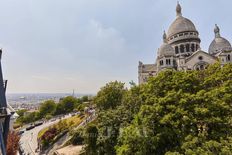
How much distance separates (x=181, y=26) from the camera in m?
60.0

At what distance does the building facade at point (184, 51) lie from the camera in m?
48.4

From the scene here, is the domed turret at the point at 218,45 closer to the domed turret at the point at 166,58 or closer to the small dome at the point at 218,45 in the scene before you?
the small dome at the point at 218,45

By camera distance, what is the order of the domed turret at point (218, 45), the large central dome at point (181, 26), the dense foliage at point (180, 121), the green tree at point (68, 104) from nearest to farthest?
1. the dense foliage at point (180, 121)
2. the domed turret at point (218, 45)
3. the large central dome at point (181, 26)
4. the green tree at point (68, 104)

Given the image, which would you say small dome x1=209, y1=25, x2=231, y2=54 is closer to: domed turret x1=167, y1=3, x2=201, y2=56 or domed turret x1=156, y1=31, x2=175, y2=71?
domed turret x1=167, y1=3, x2=201, y2=56

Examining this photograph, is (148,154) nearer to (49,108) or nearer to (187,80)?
(187,80)

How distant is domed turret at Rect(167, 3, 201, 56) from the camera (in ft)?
190

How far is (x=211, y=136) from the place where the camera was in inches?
468

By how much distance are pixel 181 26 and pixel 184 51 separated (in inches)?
312

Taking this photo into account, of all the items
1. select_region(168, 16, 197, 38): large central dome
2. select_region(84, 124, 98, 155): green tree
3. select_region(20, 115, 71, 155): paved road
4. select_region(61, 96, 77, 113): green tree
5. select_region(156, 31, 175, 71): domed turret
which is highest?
select_region(168, 16, 197, 38): large central dome

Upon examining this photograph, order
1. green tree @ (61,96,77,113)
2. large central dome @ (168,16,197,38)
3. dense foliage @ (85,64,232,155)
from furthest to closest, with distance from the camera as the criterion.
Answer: green tree @ (61,96,77,113)
large central dome @ (168,16,197,38)
dense foliage @ (85,64,232,155)

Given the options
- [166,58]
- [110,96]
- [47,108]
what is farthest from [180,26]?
[47,108]

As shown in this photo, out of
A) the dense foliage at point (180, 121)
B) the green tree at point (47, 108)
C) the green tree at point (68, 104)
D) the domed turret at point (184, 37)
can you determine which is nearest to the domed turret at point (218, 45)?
the domed turret at point (184, 37)

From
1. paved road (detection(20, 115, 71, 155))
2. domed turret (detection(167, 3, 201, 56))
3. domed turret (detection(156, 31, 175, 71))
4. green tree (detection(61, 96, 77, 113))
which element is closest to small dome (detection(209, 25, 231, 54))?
domed turret (detection(167, 3, 201, 56))

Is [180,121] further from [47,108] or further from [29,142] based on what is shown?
[47,108]
